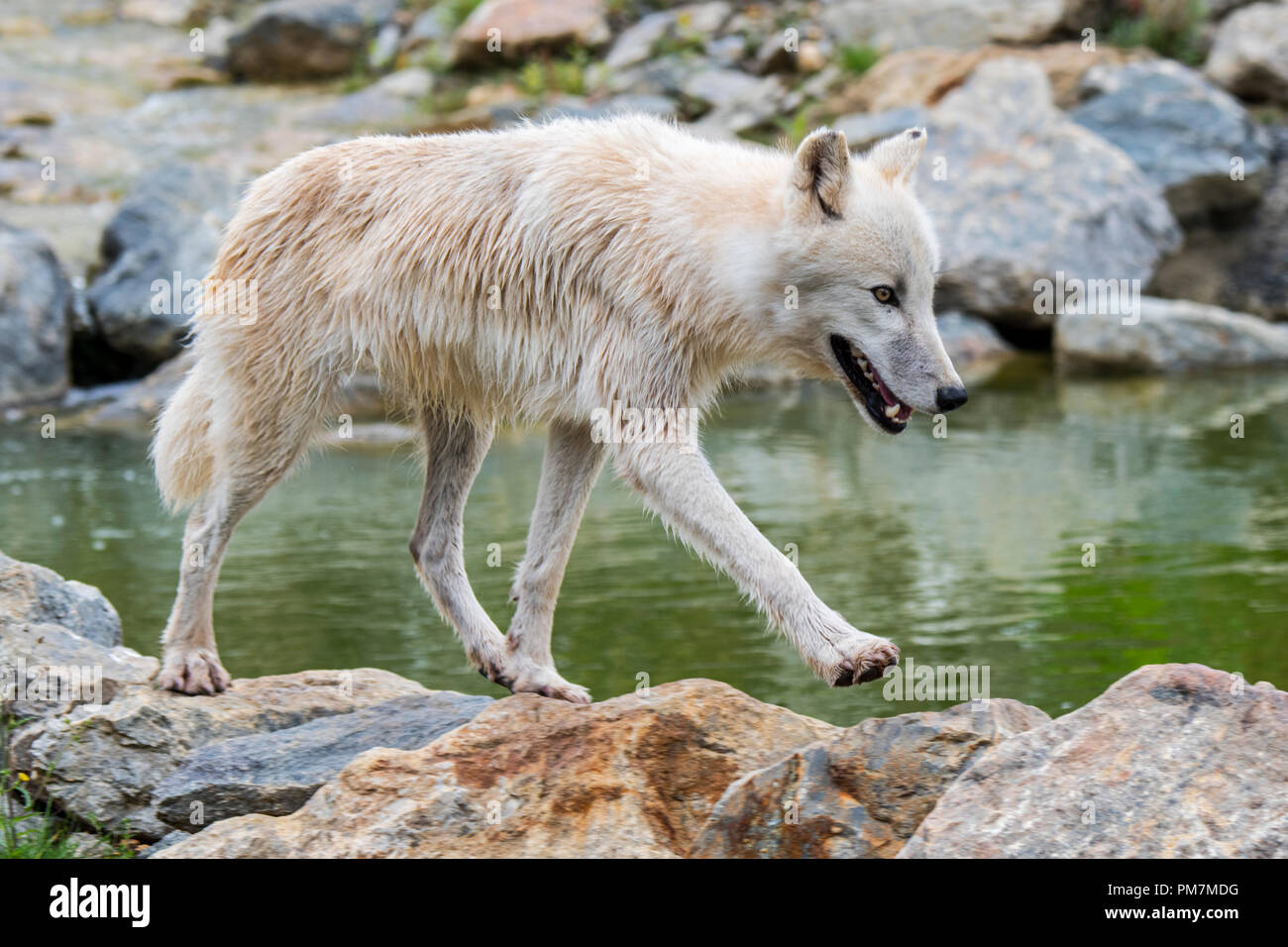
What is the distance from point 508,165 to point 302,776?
213 cm

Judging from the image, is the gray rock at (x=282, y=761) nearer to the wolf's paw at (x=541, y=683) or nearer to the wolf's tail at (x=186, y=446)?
the wolf's paw at (x=541, y=683)

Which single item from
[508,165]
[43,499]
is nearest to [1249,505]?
[508,165]

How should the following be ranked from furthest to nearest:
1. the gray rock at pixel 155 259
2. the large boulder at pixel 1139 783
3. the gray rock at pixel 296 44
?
the gray rock at pixel 296 44 → the gray rock at pixel 155 259 → the large boulder at pixel 1139 783

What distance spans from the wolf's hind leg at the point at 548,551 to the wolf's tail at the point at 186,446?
1205 millimetres

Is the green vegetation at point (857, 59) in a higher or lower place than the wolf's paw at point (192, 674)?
higher

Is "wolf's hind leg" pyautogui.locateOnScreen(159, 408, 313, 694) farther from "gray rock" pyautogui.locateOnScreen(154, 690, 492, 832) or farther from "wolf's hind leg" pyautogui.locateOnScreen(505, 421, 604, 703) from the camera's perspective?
"wolf's hind leg" pyautogui.locateOnScreen(505, 421, 604, 703)

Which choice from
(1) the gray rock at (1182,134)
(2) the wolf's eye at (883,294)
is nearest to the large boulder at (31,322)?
(1) the gray rock at (1182,134)

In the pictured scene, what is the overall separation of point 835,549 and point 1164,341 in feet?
21.5

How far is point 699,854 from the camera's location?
156 inches

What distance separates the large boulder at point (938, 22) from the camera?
720 inches

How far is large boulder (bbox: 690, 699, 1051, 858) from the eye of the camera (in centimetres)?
387

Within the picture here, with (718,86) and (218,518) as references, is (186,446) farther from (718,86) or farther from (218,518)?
(718,86)

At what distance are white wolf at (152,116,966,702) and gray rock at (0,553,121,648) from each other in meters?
0.65

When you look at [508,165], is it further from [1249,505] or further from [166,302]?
[166,302]
